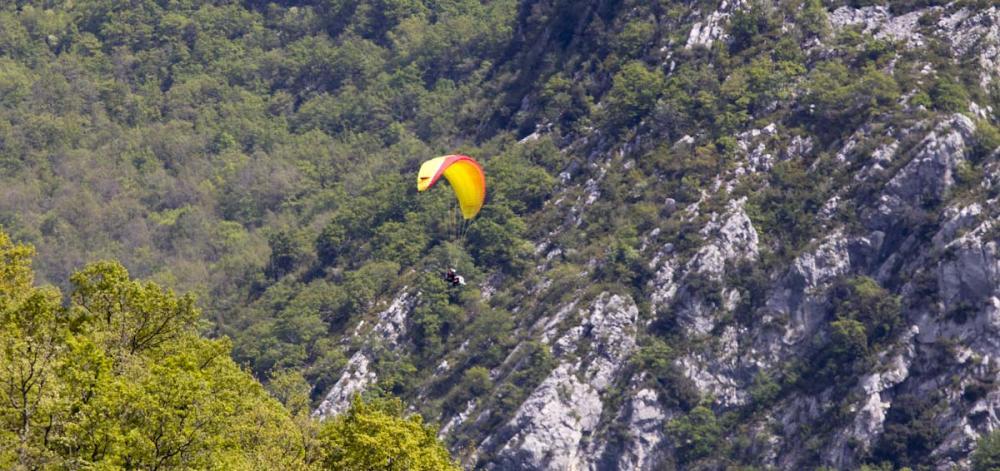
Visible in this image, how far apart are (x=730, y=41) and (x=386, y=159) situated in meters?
33.4

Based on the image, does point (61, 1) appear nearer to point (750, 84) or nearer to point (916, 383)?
point (750, 84)

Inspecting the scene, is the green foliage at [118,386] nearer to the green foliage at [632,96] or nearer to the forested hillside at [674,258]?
the forested hillside at [674,258]

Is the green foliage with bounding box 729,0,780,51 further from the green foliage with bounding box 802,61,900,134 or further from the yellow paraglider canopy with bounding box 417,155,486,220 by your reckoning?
the yellow paraglider canopy with bounding box 417,155,486,220

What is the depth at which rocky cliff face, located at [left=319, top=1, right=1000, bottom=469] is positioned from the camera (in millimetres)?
81438

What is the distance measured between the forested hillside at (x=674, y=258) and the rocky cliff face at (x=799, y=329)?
117 millimetres

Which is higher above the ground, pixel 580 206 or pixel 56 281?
pixel 580 206

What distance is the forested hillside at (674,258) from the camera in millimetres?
83562

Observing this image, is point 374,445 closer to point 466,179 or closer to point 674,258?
point 466,179

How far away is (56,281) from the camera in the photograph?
124812mm

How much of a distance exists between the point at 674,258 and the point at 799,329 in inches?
281

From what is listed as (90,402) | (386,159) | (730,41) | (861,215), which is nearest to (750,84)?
(730,41)

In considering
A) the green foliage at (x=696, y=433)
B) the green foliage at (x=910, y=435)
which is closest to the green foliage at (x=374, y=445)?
the green foliage at (x=910, y=435)

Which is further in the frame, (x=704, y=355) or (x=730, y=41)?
(x=730, y=41)

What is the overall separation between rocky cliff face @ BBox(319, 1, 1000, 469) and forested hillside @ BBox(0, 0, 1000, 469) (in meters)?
0.12
